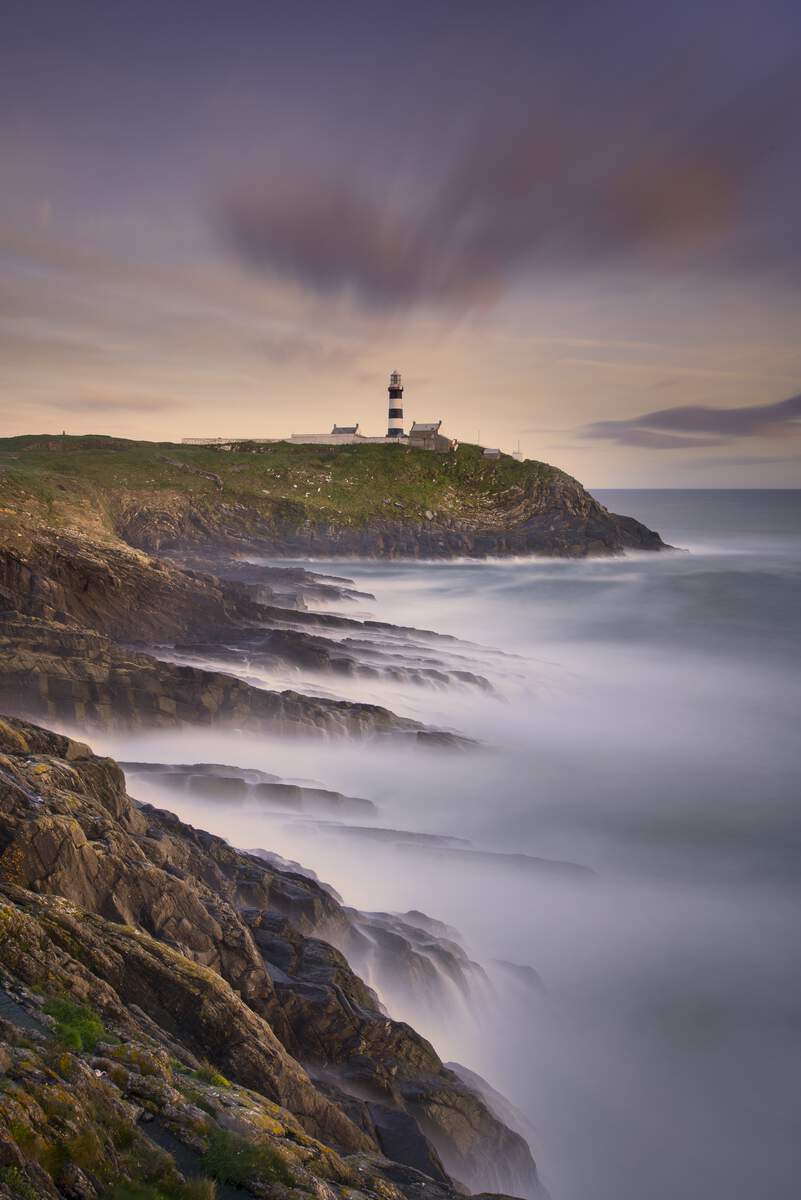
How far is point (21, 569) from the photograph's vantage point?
3014 cm

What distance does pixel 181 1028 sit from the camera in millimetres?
8109

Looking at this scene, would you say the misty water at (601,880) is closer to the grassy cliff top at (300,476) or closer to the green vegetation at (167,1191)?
the green vegetation at (167,1191)

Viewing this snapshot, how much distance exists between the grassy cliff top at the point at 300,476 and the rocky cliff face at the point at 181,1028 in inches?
2561

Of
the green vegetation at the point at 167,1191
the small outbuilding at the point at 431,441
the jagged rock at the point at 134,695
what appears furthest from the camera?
the small outbuilding at the point at 431,441

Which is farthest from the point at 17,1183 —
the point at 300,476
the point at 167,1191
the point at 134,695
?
the point at 300,476

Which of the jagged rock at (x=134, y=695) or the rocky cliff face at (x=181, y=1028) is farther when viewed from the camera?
the jagged rock at (x=134, y=695)

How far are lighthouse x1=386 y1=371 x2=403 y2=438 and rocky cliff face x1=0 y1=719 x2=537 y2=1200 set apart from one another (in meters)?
104

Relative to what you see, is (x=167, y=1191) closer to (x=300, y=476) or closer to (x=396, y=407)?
(x=300, y=476)

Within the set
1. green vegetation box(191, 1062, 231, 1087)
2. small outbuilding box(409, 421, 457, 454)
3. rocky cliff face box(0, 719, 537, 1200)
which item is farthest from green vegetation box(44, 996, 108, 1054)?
small outbuilding box(409, 421, 457, 454)

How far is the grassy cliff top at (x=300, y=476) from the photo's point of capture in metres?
79.0

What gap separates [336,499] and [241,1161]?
85.7 m

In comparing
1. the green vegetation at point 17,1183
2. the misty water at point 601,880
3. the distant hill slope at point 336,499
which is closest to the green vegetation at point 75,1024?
the green vegetation at point 17,1183

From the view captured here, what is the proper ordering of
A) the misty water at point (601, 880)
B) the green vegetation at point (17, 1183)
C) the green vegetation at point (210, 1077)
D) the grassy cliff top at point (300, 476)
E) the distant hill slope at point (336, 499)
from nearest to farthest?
the green vegetation at point (17, 1183) → the green vegetation at point (210, 1077) → the misty water at point (601, 880) → the distant hill slope at point (336, 499) → the grassy cliff top at point (300, 476)

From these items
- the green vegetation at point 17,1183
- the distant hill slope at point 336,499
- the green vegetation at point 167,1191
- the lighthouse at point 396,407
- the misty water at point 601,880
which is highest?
the lighthouse at point 396,407
